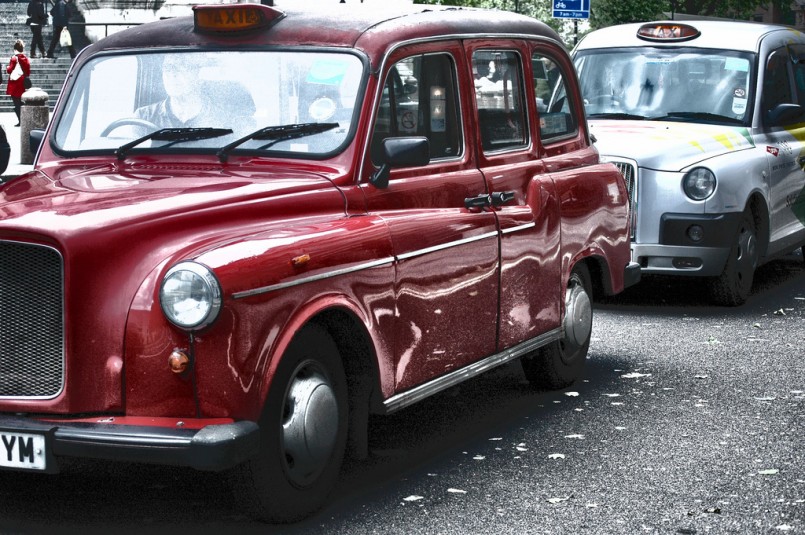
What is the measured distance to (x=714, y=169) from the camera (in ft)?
34.6

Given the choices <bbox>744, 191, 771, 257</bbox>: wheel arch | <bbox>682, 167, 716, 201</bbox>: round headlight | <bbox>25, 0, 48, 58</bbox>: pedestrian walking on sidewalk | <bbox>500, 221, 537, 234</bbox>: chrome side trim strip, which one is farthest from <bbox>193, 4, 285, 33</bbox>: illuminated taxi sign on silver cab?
<bbox>25, 0, 48, 58</bbox>: pedestrian walking on sidewalk

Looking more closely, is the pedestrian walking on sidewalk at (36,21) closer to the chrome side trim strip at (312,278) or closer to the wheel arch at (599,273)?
the wheel arch at (599,273)

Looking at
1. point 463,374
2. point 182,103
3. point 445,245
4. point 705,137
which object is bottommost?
point 463,374

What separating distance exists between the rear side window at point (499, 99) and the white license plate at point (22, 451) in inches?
110

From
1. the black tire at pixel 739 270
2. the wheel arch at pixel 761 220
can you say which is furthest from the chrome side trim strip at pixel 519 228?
the wheel arch at pixel 761 220

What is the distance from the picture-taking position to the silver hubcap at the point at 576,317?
304 inches

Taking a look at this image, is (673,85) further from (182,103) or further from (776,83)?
(182,103)

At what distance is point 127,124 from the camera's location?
20.3 feet

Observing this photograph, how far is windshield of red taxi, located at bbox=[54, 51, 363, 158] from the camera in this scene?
5.92 m

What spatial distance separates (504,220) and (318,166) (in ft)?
4.06

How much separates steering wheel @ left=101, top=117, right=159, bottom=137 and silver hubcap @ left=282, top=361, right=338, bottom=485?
150 cm

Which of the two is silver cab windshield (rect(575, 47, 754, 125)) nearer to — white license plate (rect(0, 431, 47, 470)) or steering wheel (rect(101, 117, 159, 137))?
steering wheel (rect(101, 117, 159, 137))

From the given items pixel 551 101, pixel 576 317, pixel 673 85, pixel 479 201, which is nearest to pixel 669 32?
pixel 673 85

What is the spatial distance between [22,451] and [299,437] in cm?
97
